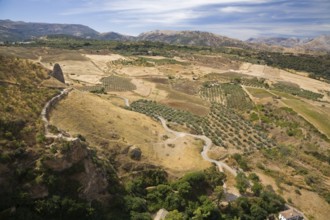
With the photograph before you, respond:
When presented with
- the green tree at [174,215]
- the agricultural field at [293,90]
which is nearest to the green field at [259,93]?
the agricultural field at [293,90]

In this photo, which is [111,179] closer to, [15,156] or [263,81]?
[15,156]

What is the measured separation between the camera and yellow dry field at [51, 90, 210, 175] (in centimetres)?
5953

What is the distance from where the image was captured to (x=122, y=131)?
6444 cm

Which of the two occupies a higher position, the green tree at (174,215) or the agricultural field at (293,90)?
the green tree at (174,215)

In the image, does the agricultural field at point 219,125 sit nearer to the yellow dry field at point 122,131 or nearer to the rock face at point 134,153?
the yellow dry field at point 122,131

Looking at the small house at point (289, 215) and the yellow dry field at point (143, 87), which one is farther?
the yellow dry field at point (143, 87)

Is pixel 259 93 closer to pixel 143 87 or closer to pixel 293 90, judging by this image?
pixel 293 90

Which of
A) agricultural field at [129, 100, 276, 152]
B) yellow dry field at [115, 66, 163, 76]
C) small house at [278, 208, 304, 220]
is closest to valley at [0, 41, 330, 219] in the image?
agricultural field at [129, 100, 276, 152]

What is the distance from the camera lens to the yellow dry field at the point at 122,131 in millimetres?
59531

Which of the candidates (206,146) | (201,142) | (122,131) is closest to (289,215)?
(206,146)

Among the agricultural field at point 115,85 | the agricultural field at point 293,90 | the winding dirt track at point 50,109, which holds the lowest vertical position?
the agricultural field at point 293,90

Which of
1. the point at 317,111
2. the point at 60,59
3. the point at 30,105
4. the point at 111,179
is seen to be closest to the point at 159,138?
the point at 111,179

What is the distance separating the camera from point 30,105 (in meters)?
56.5

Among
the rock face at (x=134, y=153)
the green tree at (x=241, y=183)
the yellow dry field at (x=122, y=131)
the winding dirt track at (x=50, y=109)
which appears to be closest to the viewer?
the winding dirt track at (x=50, y=109)
